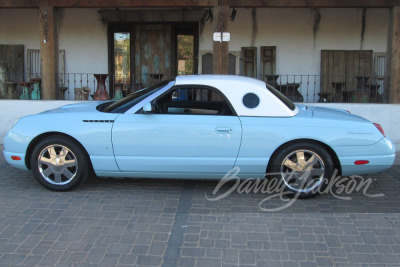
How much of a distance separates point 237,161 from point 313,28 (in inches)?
256

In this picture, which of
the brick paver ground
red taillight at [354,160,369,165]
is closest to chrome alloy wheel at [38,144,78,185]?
the brick paver ground

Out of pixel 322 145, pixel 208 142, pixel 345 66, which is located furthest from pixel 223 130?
pixel 345 66

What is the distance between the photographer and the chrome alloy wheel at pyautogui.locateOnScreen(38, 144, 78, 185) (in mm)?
4844

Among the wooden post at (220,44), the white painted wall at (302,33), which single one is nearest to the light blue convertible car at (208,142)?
the wooden post at (220,44)

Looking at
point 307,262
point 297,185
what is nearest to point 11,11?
point 297,185

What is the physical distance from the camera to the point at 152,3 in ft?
26.0

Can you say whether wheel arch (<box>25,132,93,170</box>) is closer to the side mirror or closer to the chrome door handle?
the side mirror

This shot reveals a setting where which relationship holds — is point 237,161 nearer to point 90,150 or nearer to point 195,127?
point 195,127

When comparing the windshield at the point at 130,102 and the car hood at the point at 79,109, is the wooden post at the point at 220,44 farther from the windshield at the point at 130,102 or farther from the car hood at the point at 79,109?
the car hood at the point at 79,109

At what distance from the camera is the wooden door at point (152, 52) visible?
33.9 feet

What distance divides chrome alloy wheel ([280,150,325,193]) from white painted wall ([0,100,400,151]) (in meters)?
3.70

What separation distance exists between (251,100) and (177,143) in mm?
1047

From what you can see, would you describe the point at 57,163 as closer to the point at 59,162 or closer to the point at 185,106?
the point at 59,162

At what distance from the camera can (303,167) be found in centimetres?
472
